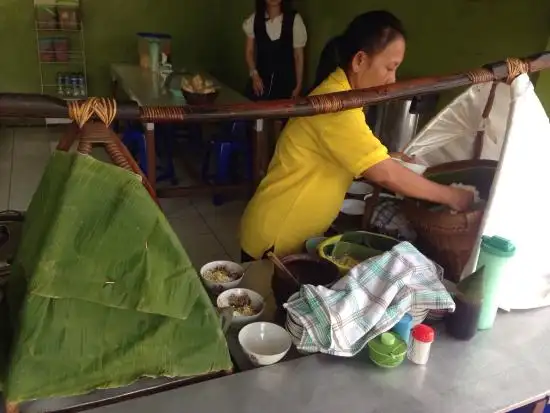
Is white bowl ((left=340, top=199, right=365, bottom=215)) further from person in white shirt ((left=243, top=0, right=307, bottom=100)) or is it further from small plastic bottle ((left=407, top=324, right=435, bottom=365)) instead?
person in white shirt ((left=243, top=0, right=307, bottom=100))

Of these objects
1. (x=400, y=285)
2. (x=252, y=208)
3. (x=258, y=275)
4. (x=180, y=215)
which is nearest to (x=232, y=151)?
(x=180, y=215)

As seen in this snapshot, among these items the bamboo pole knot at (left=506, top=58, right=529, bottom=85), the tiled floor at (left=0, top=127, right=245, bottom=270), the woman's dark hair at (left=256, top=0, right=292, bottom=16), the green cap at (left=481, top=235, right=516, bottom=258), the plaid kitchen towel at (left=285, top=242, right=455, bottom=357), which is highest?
the woman's dark hair at (left=256, top=0, right=292, bottom=16)

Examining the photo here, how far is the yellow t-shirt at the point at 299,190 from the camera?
1381 millimetres

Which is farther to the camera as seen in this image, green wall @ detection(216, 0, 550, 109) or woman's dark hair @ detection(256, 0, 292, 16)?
woman's dark hair @ detection(256, 0, 292, 16)

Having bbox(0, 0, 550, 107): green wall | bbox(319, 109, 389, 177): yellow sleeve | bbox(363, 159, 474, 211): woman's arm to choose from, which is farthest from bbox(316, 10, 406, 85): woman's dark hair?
bbox(0, 0, 550, 107): green wall

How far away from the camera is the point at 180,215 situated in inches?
140

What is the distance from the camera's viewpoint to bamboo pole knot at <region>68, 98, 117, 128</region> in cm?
83

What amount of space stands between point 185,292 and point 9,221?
788 millimetres

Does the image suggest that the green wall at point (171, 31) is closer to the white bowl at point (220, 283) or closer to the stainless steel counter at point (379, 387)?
the white bowl at point (220, 283)

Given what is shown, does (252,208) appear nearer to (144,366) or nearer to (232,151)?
(144,366)

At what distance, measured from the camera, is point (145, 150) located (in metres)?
3.40

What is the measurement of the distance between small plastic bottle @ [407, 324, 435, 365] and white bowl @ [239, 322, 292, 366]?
0.74ft

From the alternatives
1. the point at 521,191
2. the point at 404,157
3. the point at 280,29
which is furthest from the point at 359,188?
the point at 280,29

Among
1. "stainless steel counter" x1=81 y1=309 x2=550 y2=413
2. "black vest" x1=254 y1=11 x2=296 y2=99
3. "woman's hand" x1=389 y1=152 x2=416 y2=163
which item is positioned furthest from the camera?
"black vest" x1=254 y1=11 x2=296 y2=99
